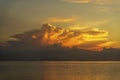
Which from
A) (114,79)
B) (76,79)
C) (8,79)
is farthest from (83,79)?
(8,79)

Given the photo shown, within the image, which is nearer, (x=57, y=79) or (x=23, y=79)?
(x=23, y=79)

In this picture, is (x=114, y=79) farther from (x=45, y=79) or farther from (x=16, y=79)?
(x=16, y=79)

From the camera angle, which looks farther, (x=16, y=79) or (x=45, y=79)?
(x=45, y=79)

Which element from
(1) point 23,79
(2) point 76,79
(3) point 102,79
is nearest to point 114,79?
(3) point 102,79

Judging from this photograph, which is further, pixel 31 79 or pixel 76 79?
pixel 76 79

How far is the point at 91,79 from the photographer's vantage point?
7425 cm

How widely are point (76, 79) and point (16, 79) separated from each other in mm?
13256

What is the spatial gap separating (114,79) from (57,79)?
11.1 m

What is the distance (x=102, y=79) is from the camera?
7350cm

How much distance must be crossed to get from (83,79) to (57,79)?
17.0 feet

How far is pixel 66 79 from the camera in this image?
2923 inches

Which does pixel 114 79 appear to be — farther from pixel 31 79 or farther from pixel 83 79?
pixel 31 79

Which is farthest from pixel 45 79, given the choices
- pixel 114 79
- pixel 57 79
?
pixel 114 79

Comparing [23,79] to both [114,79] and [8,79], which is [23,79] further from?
[114,79]
